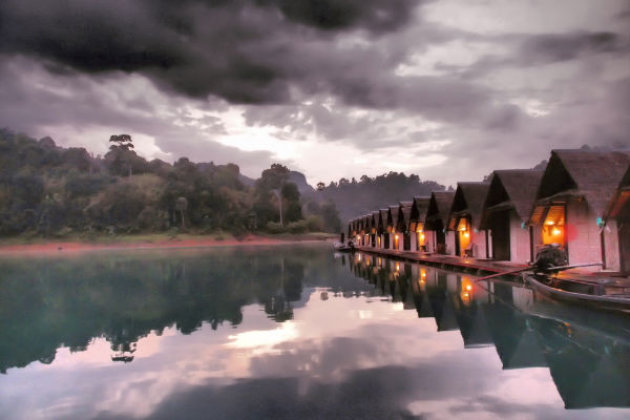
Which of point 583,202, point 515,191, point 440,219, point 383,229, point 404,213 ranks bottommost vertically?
point 383,229

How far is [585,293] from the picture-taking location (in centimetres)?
1327

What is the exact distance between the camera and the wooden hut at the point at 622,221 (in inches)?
677

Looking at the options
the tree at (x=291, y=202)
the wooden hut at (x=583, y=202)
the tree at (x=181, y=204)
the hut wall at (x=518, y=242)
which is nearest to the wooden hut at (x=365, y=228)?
the tree at (x=181, y=204)

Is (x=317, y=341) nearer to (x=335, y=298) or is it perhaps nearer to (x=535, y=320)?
(x=535, y=320)

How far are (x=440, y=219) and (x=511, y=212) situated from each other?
9.65 metres

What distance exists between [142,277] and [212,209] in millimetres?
78242

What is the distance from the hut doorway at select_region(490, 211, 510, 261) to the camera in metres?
27.3

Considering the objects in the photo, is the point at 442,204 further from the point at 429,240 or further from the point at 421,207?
the point at 429,240

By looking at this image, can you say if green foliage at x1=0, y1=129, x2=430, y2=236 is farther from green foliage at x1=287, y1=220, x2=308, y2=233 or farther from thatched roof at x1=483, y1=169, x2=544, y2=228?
thatched roof at x1=483, y1=169, x2=544, y2=228

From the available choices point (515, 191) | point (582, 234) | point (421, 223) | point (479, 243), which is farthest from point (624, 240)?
point (421, 223)

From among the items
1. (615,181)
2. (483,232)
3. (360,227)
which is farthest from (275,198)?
(615,181)

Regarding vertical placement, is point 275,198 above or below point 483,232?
above

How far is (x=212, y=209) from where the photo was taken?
10538cm

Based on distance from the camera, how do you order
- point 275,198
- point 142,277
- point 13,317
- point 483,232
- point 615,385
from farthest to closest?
point 275,198, point 483,232, point 142,277, point 13,317, point 615,385
